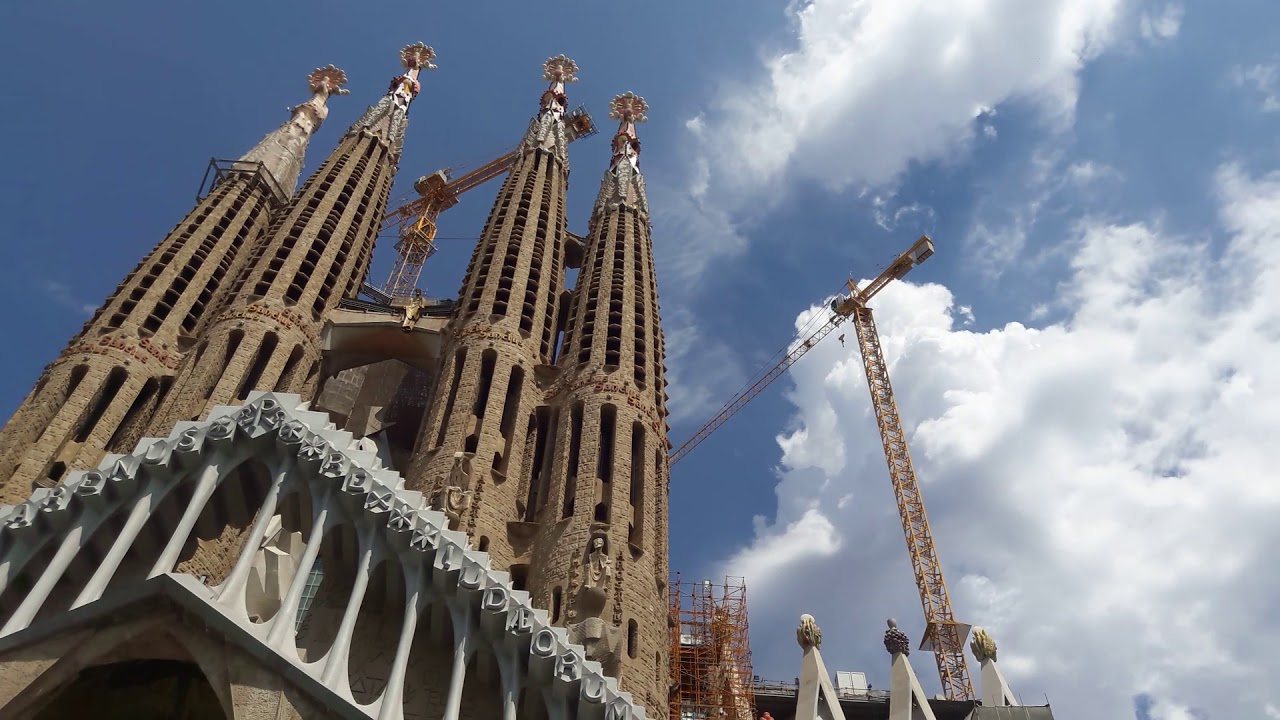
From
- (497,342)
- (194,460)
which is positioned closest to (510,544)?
(497,342)

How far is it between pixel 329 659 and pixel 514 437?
1281 cm

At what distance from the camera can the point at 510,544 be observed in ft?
80.8

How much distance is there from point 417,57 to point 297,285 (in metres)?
23.7

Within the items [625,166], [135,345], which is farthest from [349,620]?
[625,166]

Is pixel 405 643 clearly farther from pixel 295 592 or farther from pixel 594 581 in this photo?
pixel 594 581

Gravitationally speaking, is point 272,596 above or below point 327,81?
below

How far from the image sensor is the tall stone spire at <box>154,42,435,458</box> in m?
26.6

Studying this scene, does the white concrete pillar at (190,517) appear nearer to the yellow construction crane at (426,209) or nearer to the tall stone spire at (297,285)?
the tall stone spire at (297,285)

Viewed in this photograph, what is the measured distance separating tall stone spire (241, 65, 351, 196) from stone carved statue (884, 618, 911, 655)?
29.0 m

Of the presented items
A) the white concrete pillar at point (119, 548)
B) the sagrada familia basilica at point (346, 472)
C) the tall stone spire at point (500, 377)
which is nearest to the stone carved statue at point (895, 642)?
the sagrada familia basilica at point (346, 472)

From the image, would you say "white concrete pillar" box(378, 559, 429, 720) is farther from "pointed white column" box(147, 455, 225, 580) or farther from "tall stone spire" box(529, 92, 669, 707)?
"tall stone spire" box(529, 92, 669, 707)

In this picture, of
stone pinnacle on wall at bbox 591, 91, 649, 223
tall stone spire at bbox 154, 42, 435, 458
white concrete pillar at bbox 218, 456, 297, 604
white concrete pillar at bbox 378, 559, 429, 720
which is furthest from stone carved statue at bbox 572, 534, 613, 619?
stone pinnacle on wall at bbox 591, 91, 649, 223

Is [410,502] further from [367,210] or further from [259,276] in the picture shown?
[367,210]

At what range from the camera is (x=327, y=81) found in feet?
155
